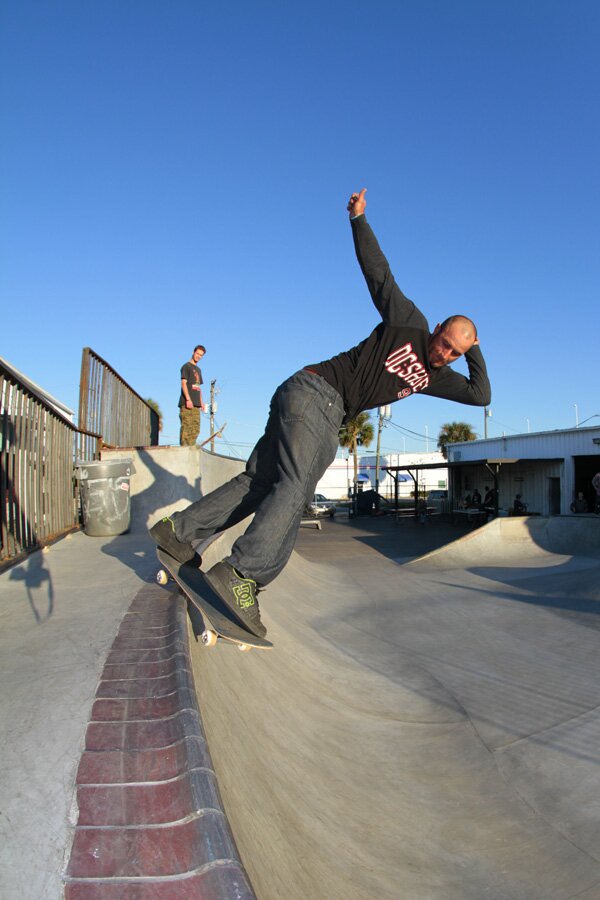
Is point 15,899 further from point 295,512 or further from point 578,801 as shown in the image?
point 578,801

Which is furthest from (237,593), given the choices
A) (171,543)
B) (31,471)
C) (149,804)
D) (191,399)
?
(191,399)

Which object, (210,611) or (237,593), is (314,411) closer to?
(237,593)

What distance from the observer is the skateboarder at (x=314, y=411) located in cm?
252

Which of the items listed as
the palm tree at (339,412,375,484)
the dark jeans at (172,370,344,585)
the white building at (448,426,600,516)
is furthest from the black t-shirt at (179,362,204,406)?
the palm tree at (339,412,375,484)

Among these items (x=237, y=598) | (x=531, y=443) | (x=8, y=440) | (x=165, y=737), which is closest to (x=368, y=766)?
(x=237, y=598)

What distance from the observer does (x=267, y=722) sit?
2559mm

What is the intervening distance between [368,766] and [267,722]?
53 centimetres

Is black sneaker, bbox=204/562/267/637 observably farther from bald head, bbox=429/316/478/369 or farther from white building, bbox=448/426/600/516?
white building, bbox=448/426/600/516

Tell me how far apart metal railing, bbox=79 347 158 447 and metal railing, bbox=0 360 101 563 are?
4.45 ft

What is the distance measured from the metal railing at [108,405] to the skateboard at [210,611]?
6.83m

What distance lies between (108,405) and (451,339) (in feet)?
30.4

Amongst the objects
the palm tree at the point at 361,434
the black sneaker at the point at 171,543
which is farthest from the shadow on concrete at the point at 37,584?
the palm tree at the point at 361,434

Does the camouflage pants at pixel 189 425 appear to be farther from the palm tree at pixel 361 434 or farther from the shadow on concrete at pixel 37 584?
the palm tree at pixel 361 434

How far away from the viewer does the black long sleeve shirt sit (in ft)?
9.24
